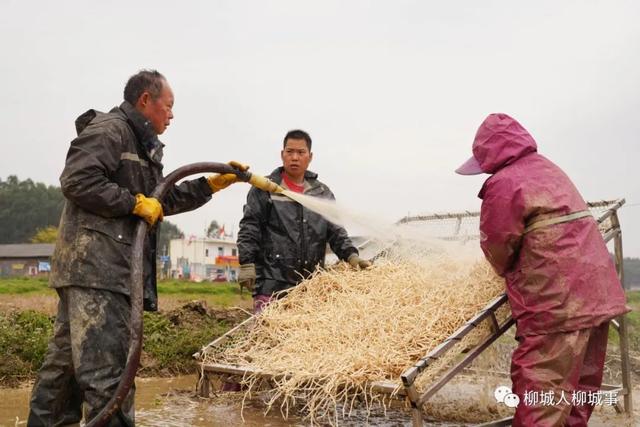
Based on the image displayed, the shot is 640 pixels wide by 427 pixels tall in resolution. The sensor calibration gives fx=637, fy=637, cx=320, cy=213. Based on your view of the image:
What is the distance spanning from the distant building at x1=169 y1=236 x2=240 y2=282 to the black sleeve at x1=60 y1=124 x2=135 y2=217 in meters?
57.4

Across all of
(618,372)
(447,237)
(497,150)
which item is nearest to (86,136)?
(497,150)

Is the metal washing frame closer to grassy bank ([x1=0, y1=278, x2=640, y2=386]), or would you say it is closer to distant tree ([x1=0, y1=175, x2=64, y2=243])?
grassy bank ([x1=0, y1=278, x2=640, y2=386])

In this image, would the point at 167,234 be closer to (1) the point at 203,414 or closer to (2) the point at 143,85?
(1) the point at 203,414

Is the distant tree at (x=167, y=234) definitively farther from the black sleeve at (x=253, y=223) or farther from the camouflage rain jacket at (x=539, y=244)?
the camouflage rain jacket at (x=539, y=244)

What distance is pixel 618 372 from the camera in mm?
6875

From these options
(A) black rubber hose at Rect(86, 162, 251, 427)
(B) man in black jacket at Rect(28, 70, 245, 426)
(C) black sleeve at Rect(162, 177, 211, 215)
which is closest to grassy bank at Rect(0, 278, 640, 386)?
(B) man in black jacket at Rect(28, 70, 245, 426)

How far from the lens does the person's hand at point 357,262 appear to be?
5.51m

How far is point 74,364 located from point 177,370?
3.71 meters

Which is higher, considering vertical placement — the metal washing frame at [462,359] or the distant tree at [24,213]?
the distant tree at [24,213]

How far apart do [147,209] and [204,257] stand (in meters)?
62.7

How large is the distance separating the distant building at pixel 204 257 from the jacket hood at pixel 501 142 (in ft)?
189

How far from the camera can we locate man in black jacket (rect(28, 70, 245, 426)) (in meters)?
3.41

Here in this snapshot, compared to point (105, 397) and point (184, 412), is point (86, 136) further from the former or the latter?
point (184, 412)

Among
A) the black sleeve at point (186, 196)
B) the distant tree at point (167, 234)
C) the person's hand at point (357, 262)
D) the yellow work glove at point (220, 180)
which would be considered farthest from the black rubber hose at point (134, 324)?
the distant tree at point (167, 234)
